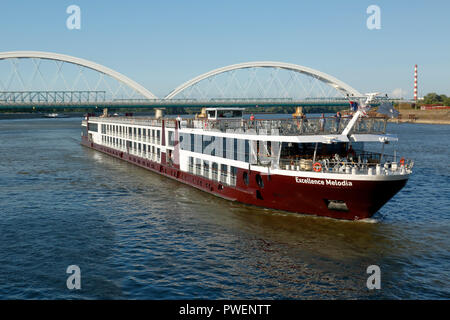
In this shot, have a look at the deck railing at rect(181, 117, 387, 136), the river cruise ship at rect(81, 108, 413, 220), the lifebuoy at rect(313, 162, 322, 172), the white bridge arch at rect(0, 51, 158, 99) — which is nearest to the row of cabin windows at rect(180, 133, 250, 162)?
the river cruise ship at rect(81, 108, 413, 220)

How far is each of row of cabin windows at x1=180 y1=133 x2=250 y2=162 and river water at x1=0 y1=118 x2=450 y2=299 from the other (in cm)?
334

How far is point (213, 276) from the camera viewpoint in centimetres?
1753

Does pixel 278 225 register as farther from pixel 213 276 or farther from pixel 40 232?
pixel 40 232

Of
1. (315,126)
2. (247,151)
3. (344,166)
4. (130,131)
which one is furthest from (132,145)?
(344,166)

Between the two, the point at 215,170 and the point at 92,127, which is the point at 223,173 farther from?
the point at 92,127

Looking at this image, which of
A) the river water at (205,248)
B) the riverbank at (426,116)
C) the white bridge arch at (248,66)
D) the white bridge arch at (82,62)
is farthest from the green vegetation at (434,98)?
the river water at (205,248)

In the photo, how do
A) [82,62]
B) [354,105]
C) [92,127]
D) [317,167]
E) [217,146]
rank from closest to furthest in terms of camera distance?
1. [317,167]
2. [354,105]
3. [217,146]
4. [92,127]
5. [82,62]

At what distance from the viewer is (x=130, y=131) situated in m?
52.2

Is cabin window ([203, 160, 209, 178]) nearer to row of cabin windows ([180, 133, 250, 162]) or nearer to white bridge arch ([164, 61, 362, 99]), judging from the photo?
row of cabin windows ([180, 133, 250, 162])

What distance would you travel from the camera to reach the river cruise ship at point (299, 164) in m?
22.4

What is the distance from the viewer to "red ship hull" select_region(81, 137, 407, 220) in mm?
22016

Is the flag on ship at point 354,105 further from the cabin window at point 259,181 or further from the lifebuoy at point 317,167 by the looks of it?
the cabin window at point 259,181

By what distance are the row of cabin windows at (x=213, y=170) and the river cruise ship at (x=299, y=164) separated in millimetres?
69

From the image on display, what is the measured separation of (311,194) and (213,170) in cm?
984
